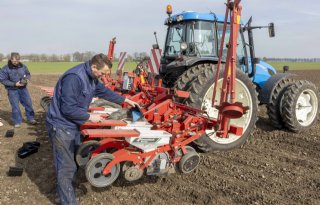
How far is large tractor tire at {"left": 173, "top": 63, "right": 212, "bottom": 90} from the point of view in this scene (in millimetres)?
5176

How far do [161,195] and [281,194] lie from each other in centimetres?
130

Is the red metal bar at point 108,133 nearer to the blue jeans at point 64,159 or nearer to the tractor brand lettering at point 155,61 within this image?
the blue jeans at point 64,159

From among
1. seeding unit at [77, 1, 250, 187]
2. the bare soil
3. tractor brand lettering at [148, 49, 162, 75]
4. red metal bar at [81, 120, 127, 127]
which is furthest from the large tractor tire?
red metal bar at [81, 120, 127, 127]

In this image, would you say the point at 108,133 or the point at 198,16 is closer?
the point at 108,133

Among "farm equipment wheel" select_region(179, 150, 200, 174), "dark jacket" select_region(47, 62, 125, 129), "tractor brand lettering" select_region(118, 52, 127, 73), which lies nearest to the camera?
"dark jacket" select_region(47, 62, 125, 129)

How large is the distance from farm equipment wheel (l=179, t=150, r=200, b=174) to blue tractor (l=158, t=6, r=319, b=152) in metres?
0.92

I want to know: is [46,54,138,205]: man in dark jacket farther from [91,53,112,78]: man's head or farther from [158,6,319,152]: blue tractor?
[158,6,319,152]: blue tractor

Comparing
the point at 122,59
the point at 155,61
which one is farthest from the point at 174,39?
the point at 122,59

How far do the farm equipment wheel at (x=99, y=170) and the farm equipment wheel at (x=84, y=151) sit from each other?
249 mm

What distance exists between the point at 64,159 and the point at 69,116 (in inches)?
17.3

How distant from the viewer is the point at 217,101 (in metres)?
5.39

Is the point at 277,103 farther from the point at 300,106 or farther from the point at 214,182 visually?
the point at 214,182

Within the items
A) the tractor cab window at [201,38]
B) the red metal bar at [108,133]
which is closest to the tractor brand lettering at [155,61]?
the tractor cab window at [201,38]

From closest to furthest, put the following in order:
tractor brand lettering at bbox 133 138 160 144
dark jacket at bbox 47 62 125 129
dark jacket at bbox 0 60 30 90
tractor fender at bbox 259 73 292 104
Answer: dark jacket at bbox 47 62 125 129
tractor brand lettering at bbox 133 138 160 144
tractor fender at bbox 259 73 292 104
dark jacket at bbox 0 60 30 90
